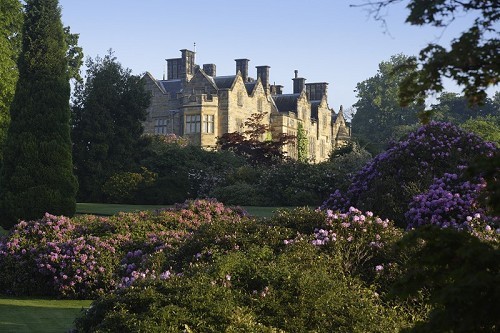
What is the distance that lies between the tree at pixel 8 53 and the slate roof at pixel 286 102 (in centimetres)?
3558

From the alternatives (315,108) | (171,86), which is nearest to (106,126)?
(171,86)

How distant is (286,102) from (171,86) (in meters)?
11.0

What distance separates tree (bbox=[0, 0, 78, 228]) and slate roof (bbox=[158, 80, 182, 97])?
41.1 m

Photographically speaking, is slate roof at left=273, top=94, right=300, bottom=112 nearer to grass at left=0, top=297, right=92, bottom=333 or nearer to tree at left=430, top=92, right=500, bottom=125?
tree at left=430, top=92, right=500, bottom=125

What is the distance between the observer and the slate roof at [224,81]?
63812 millimetres

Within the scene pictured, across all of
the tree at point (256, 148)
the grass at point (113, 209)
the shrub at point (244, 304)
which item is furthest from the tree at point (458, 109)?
the shrub at point (244, 304)

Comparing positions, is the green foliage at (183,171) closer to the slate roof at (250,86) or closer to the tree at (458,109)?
the slate roof at (250,86)

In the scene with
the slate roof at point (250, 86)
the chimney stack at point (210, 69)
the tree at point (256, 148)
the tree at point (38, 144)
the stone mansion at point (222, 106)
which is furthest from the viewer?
the chimney stack at point (210, 69)

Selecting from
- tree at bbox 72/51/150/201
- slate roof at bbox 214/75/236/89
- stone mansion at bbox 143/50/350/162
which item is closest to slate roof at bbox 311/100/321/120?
stone mansion at bbox 143/50/350/162

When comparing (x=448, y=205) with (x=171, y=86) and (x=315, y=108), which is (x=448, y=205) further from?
(x=315, y=108)

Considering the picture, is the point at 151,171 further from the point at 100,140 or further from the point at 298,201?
the point at 298,201

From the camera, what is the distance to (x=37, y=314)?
514 inches

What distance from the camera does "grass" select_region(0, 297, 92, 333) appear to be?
38.2 feet

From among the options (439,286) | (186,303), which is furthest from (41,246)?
(439,286)
